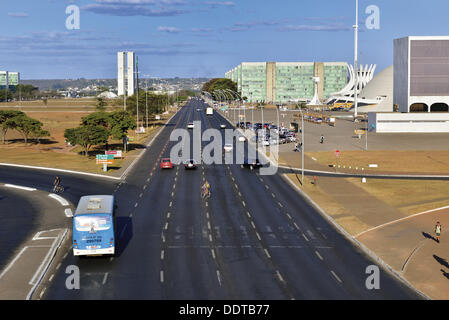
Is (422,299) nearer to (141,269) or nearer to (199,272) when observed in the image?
(199,272)

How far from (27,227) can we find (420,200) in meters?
32.6

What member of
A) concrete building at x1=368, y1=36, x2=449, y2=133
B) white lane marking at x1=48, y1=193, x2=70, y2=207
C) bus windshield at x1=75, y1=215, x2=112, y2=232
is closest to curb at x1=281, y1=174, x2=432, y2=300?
bus windshield at x1=75, y1=215, x2=112, y2=232

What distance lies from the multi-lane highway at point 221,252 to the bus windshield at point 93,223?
205 centimetres

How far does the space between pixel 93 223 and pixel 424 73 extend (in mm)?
116850

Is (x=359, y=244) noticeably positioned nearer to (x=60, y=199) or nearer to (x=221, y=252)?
(x=221, y=252)

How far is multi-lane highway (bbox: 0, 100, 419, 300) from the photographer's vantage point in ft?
92.0

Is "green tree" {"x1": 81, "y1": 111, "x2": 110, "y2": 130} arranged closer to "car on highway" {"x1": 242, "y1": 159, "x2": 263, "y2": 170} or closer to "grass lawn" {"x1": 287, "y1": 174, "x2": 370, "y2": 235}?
"car on highway" {"x1": 242, "y1": 159, "x2": 263, "y2": 170}

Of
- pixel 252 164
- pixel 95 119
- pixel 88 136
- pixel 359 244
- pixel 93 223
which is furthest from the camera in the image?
pixel 95 119

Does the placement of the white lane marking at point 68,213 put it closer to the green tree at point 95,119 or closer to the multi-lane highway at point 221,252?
the multi-lane highway at point 221,252

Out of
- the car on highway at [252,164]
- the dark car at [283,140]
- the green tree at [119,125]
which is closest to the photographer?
the car on highway at [252,164]

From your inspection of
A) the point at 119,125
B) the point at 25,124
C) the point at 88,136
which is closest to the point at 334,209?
the point at 88,136

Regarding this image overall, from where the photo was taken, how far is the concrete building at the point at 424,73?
13188cm

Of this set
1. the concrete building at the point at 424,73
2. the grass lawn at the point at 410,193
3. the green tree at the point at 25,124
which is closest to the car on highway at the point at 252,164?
the grass lawn at the point at 410,193

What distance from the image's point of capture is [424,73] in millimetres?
133750
